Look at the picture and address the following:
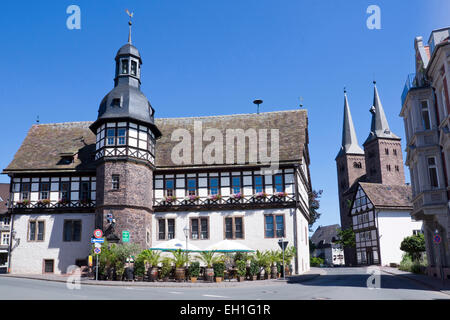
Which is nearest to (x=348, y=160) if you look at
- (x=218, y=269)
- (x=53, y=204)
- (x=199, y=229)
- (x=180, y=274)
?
(x=199, y=229)

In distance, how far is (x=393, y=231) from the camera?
176ft

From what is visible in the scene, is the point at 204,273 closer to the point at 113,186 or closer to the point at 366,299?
the point at 113,186

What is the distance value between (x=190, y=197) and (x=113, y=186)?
606 cm

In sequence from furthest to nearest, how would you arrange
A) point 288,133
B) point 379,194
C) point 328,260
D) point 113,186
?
point 328,260, point 379,194, point 288,133, point 113,186

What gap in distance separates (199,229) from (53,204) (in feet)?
37.9

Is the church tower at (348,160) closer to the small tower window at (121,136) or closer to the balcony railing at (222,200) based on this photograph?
the balcony railing at (222,200)

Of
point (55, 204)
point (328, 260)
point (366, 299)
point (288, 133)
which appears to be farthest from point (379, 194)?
point (328, 260)

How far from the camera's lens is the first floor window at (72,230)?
33.8m

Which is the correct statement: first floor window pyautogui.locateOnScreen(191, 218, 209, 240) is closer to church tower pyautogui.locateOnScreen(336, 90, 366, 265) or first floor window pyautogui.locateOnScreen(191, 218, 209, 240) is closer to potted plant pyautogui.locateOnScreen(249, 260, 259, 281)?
potted plant pyautogui.locateOnScreen(249, 260, 259, 281)

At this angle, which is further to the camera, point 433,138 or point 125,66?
point 125,66

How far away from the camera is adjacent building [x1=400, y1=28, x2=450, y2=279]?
930 inches

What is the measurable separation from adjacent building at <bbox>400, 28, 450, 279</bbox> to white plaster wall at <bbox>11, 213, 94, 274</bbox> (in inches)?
919

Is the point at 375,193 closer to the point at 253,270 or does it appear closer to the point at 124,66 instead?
the point at 253,270

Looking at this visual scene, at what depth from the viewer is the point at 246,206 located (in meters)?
33.3
